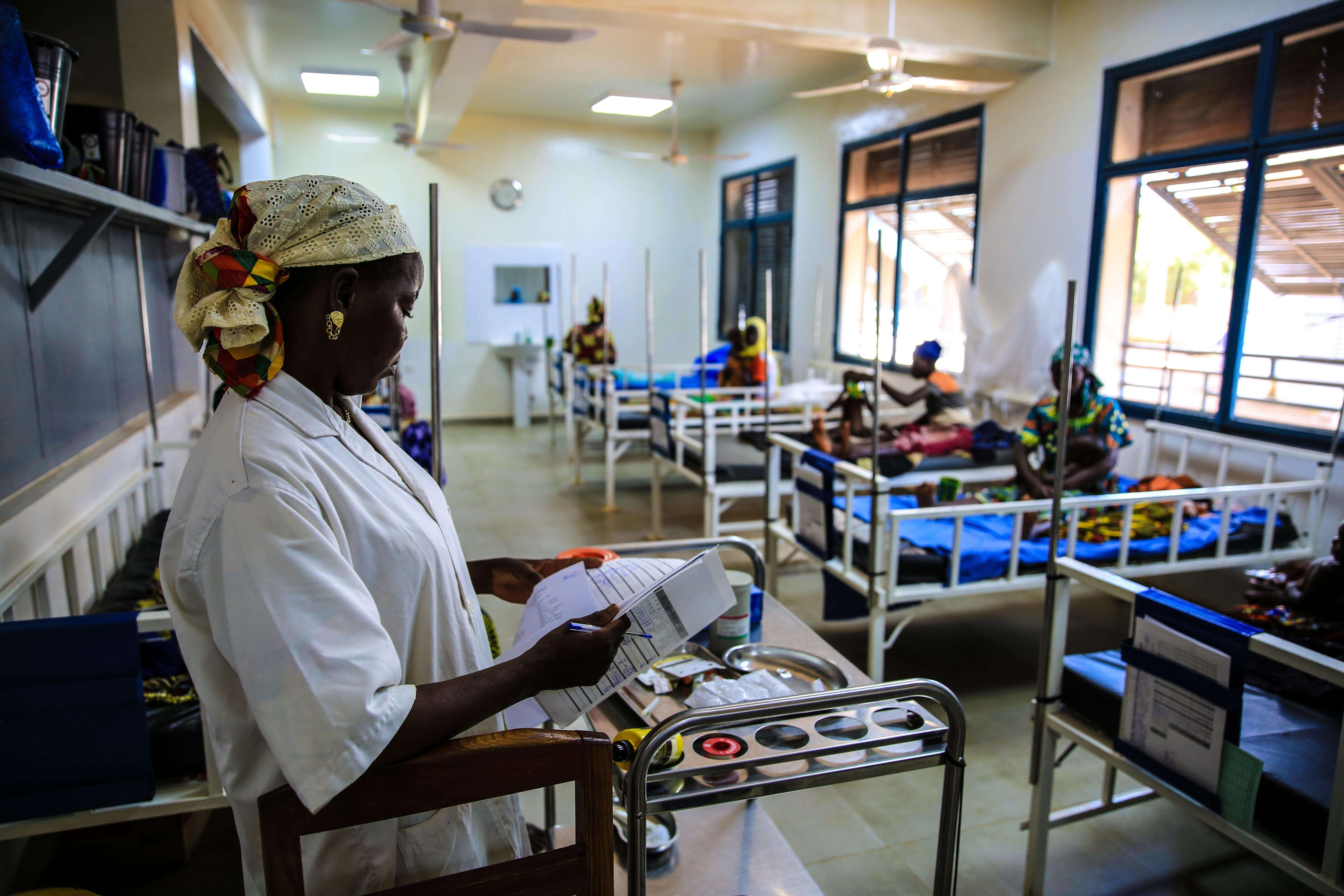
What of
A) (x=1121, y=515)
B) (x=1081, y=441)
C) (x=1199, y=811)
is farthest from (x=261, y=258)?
(x=1081, y=441)

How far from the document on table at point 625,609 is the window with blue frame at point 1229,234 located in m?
4.11

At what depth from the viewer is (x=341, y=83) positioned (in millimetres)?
8008

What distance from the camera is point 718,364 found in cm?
733

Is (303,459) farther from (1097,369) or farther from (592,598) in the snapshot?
(1097,369)

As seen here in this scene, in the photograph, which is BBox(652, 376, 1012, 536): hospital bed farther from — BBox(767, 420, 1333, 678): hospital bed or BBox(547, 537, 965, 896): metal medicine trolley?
BBox(547, 537, 965, 896): metal medicine trolley

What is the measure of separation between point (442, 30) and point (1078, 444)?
3.51 m

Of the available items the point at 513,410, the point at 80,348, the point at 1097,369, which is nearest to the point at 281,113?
the point at 513,410

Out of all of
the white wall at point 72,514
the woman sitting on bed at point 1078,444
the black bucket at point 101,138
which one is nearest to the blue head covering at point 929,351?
the woman sitting on bed at point 1078,444

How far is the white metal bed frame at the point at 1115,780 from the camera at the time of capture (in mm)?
1586

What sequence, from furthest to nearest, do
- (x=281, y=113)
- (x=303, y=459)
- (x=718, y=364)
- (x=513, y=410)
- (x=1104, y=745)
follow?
1. (x=513, y=410)
2. (x=281, y=113)
3. (x=718, y=364)
4. (x=1104, y=745)
5. (x=303, y=459)

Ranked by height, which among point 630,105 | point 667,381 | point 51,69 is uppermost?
point 630,105

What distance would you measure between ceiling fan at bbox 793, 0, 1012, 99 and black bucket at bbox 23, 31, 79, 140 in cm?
349

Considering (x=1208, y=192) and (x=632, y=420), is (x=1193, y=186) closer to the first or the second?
(x=1208, y=192)

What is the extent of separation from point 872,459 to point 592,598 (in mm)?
1849
